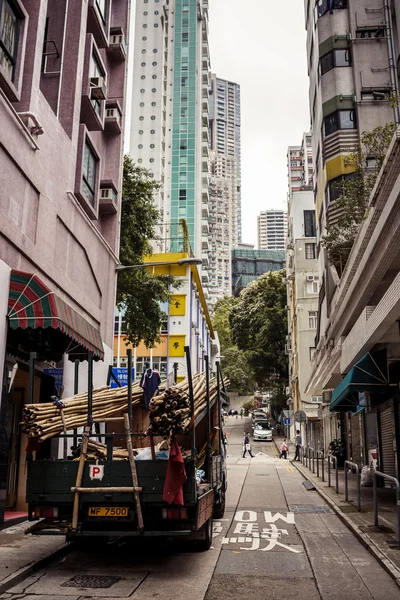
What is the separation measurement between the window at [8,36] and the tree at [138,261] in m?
11.6

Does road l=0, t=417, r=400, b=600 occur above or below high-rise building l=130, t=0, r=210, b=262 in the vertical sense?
below

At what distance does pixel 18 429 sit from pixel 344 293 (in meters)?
11.7

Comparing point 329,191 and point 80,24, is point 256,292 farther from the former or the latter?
point 80,24

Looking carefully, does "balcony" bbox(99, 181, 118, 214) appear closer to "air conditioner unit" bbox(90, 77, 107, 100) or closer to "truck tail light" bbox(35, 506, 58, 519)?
"air conditioner unit" bbox(90, 77, 107, 100)

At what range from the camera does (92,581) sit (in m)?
7.09

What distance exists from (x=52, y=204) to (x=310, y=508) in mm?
9507

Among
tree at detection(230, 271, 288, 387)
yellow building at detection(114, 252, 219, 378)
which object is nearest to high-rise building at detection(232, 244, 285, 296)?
tree at detection(230, 271, 288, 387)

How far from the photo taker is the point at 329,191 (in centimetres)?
2820

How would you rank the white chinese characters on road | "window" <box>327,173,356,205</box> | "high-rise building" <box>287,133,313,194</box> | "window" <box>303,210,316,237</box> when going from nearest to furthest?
the white chinese characters on road
"window" <box>327,173,356,205</box>
"window" <box>303,210,316,237</box>
"high-rise building" <box>287,133,313,194</box>

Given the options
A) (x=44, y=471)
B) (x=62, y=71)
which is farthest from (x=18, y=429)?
(x=62, y=71)

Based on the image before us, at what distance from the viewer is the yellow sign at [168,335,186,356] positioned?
43.8 m

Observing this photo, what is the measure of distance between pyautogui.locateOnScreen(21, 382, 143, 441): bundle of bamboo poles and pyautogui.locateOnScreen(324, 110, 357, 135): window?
22968 millimetres

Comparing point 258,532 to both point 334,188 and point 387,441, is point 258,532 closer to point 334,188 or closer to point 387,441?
point 387,441

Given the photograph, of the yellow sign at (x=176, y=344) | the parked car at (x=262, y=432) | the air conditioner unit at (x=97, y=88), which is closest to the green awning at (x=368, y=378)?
the air conditioner unit at (x=97, y=88)
